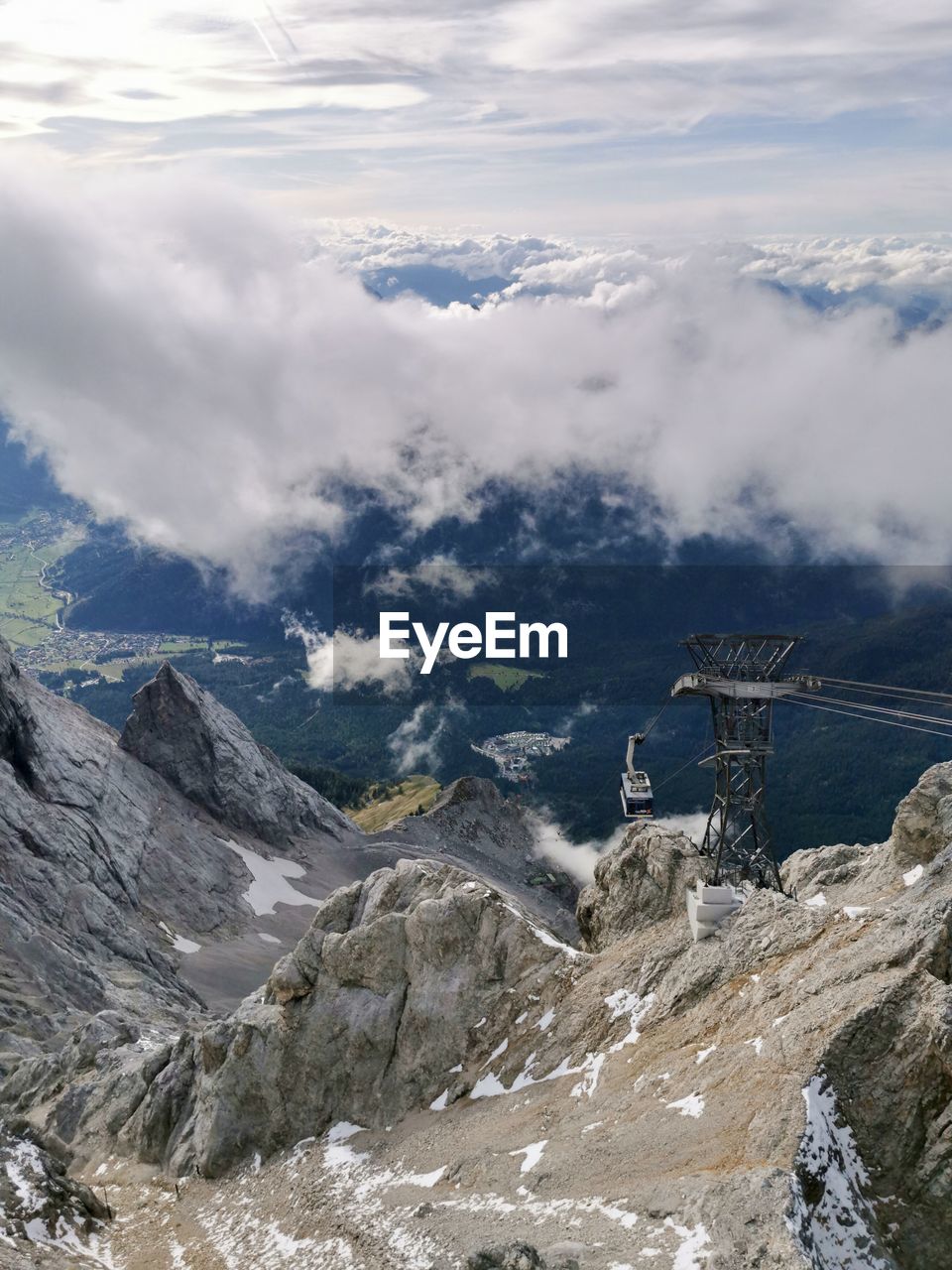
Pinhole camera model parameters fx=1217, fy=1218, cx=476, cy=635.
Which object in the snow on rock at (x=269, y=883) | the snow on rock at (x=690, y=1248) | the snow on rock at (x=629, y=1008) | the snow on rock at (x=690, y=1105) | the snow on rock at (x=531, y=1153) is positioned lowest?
the snow on rock at (x=269, y=883)

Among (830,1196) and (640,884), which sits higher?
(830,1196)

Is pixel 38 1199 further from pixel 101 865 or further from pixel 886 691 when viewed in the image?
pixel 101 865

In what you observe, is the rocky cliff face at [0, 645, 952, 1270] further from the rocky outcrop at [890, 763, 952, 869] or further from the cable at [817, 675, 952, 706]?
the cable at [817, 675, 952, 706]

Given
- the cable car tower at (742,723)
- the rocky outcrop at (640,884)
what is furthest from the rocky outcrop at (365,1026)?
the cable car tower at (742,723)

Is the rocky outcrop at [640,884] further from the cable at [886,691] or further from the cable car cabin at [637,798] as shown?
the cable at [886,691]

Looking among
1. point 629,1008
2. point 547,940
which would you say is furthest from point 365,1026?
point 629,1008

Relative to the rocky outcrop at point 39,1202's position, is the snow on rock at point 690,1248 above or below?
above

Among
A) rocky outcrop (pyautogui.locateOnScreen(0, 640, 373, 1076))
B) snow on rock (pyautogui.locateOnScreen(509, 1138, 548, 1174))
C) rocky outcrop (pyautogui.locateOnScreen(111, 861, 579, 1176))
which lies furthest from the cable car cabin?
rocky outcrop (pyautogui.locateOnScreen(0, 640, 373, 1076))
